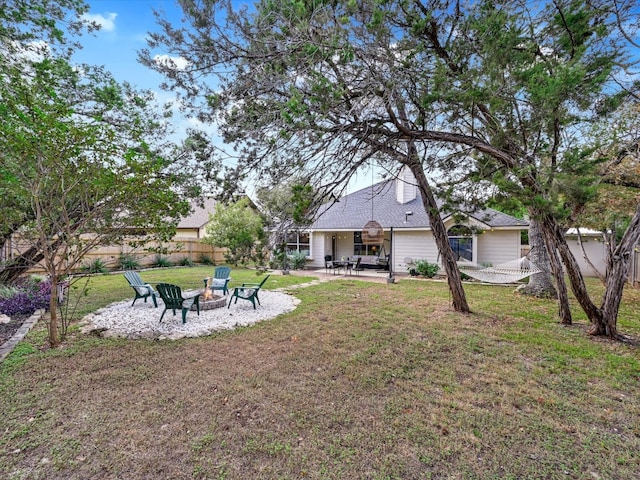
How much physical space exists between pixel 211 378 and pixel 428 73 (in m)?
4.98

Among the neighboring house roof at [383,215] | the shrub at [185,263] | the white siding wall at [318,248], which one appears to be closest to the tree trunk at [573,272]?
the neighboring house roof at [383,215]

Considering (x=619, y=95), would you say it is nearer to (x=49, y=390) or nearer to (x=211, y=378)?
(x=211, y=378)

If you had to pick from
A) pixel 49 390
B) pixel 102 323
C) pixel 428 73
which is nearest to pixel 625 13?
pixel 428 73

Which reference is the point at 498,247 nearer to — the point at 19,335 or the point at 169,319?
the point at 169,319

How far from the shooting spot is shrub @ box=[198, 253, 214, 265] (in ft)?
65.2

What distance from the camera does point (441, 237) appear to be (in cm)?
708

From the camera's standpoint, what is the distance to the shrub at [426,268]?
13.3 meters

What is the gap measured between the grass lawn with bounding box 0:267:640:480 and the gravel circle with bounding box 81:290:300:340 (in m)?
0.45

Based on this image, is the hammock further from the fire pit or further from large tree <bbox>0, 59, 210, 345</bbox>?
large tree <bbox>0, 59, 210, 345</bbox>

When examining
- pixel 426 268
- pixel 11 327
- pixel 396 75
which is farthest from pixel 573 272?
pixel 11 327

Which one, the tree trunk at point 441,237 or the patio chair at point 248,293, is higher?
the tree trunk at point 441,237

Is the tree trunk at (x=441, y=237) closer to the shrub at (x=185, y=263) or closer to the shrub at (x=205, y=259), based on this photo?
the shrub at (x=185, y=263)

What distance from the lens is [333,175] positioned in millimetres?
4758

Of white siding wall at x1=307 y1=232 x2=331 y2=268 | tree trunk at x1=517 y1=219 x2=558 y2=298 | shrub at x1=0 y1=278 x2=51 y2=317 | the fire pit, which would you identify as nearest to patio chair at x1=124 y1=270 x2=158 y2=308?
the fire pit
